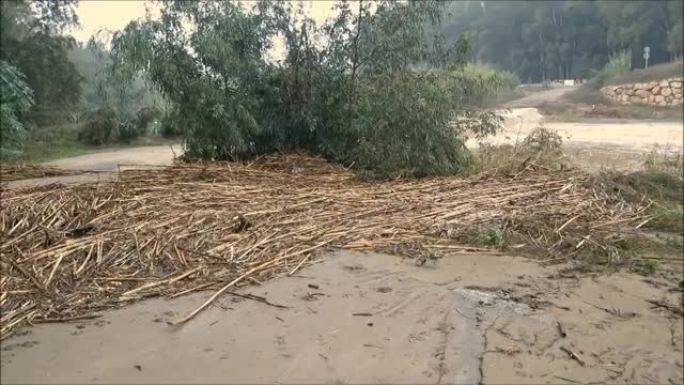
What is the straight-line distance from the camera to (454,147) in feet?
27.4

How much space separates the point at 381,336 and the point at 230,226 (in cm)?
214

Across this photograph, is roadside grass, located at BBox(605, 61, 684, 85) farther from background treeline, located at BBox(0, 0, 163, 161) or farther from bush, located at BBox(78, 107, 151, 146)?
bush, located at BBox(78, 107, 151, 146)

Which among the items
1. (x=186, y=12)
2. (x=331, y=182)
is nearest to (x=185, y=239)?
(x=331, y=182)

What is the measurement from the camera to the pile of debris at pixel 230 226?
365cm

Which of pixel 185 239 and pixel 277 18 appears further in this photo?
pixel 277 18

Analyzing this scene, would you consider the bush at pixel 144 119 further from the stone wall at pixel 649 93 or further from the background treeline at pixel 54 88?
the stone wall at pixel 649 93

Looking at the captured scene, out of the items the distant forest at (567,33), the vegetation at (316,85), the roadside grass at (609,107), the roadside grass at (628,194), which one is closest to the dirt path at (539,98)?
the roadside grass at (609,107)

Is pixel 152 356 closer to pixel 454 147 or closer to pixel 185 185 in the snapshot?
pixel 185 185

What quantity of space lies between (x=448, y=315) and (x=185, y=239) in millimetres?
2082

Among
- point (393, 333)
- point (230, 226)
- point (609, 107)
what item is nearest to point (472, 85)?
point (230, 226)

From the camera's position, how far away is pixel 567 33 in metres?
36.3

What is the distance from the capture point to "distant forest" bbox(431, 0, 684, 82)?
29.5 metres

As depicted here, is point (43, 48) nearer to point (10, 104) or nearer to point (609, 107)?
point (10, 104)

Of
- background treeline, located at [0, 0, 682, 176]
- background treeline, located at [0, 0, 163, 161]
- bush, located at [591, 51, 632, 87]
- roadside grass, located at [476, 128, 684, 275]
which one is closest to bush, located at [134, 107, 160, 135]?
background treeline, located at [0, 0, 163, 161]
